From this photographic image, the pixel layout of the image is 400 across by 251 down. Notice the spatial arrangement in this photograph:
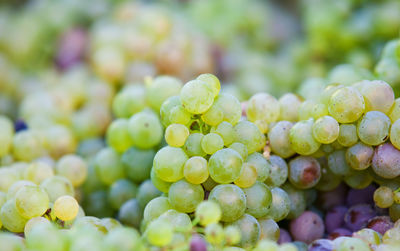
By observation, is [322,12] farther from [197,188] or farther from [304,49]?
[197,188]

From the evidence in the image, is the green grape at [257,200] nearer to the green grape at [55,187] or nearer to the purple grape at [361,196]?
the purple grape at [361,196]

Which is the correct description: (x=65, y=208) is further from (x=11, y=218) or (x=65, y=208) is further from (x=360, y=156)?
(x=360, y=156)

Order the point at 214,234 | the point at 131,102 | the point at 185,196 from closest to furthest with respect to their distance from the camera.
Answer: the point at 214,234, the point at 185,196, the point at 131,102

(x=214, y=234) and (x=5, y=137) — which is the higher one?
(x=5, y=137)

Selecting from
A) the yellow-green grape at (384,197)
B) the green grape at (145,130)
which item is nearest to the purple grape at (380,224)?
the yellow-green grape at (384,197)

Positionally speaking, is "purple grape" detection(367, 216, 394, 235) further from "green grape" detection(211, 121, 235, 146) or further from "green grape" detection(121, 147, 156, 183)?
"green grape" detection(121, 147, 156, 183)

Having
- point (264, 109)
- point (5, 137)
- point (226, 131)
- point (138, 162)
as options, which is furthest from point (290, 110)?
point (5, 137)
